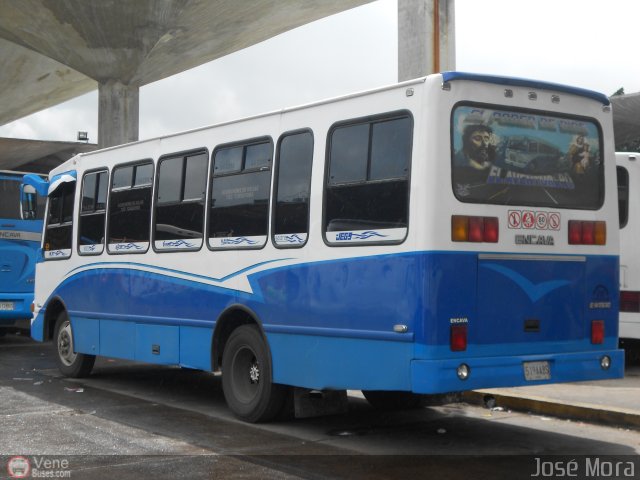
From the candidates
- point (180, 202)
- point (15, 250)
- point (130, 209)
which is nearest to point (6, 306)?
point (15, 250)

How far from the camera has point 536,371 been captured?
26.1 ft

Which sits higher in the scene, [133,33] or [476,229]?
[133,33]

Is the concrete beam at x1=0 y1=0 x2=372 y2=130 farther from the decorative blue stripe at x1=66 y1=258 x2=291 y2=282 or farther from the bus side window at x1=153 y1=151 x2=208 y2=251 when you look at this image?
the bus side window at x1=153 y1=151 x2=208 y2=251

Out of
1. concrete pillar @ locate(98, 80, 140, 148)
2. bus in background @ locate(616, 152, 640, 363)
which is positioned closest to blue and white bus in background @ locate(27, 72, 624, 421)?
bus in background @ locate(616, 152, 640, 363)

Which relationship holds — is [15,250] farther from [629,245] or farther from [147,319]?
[629,245]

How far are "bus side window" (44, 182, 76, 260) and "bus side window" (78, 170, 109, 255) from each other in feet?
1.20

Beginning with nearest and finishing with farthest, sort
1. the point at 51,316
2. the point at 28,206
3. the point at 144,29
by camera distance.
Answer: the point at 51,316
the point at 28,206
the point at 144,29

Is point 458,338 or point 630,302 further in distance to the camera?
point 630,302

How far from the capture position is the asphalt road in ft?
24.3

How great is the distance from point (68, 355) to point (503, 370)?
7.37 m

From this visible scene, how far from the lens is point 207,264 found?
10156 millimetres

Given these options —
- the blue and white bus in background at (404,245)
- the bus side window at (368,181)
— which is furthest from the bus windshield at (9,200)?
the bus side window at (368,181)

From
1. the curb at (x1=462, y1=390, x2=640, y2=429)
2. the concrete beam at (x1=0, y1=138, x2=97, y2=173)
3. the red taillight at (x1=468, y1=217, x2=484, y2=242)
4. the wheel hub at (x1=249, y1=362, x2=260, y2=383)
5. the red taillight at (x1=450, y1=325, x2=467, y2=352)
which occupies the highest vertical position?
the concrete beam at (x1=0, y1=138, x2=97, y2=173)

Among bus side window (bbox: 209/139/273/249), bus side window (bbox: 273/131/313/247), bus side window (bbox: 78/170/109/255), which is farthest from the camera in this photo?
bus side window (bbox: 78/170/109/255)
